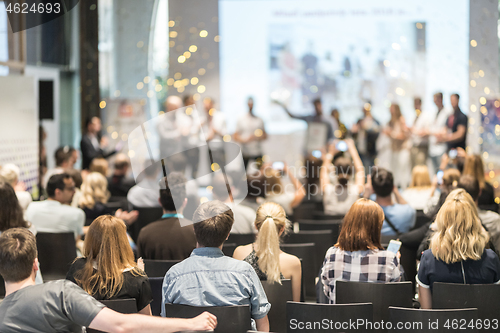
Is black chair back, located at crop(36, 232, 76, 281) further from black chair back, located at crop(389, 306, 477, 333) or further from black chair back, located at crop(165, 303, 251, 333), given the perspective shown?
black chair back, located at crop(389, 306, 477, 333)

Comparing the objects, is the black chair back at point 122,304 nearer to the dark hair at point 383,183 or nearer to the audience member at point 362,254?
the audience member at point 362,254

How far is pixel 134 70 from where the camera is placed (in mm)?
9438

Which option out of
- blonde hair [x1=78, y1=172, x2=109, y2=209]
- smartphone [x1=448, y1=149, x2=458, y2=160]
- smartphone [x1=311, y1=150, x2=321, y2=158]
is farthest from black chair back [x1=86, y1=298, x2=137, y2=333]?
smartphone [x1=448, y1=149, x2=458, y2=160]

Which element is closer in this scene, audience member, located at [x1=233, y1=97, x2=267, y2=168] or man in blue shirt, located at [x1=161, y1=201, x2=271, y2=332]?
man in blue shirt, located at [x1=161, y1=201, x2=271, y2=332]

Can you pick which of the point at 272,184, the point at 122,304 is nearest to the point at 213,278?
the point at 122,304

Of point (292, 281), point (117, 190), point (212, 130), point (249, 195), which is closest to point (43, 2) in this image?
point (117, 190)

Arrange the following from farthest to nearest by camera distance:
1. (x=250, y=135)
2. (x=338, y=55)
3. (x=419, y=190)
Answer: (x=338, y=55) → (x=250, y=135) → (x=419, y=190)

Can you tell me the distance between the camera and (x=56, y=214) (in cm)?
368

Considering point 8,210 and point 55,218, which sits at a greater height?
point 8,210

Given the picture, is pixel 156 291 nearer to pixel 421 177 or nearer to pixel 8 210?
pixel 8 210

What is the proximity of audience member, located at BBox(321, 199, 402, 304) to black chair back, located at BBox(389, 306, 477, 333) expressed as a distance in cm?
55

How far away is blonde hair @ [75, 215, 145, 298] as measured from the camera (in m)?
2.22

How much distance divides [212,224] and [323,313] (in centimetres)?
61

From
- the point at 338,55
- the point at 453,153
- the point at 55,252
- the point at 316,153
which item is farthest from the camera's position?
the point at 338,55
